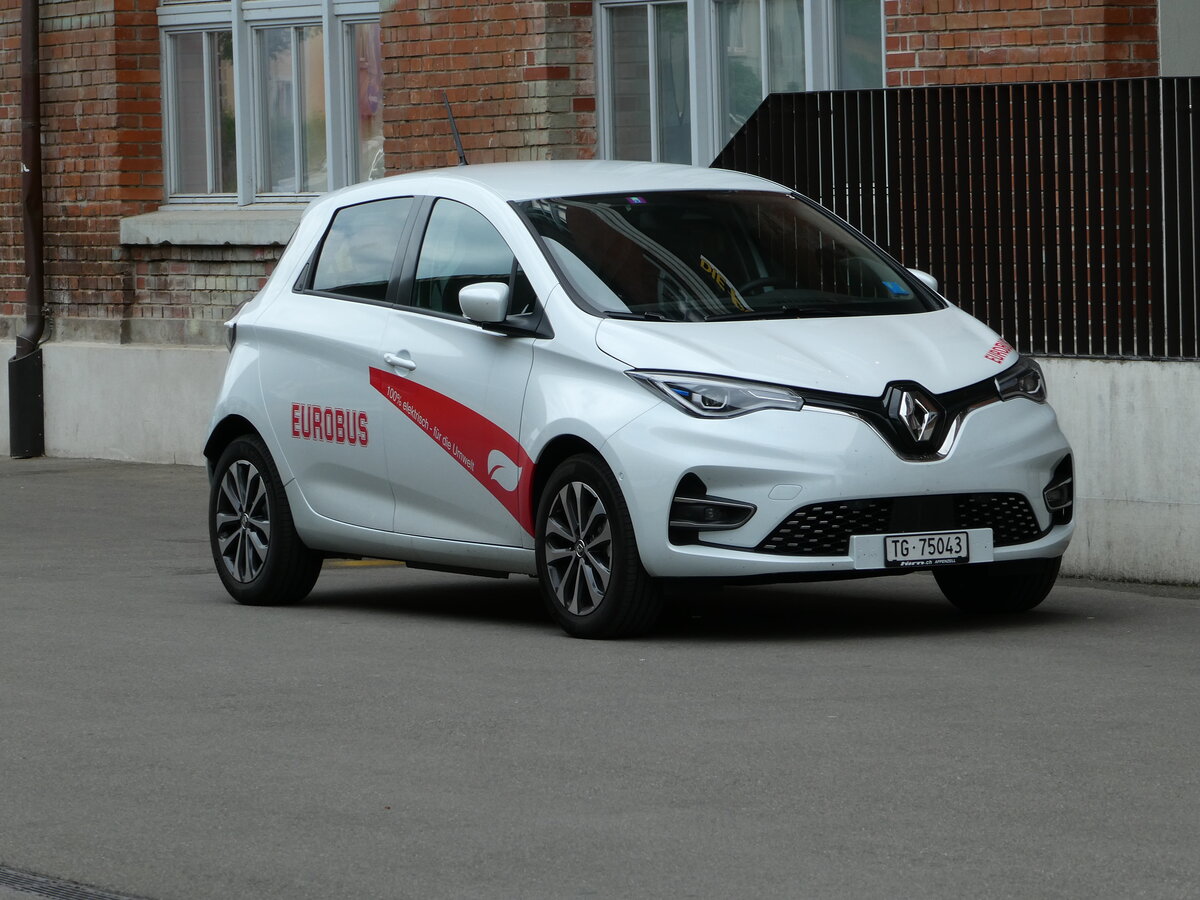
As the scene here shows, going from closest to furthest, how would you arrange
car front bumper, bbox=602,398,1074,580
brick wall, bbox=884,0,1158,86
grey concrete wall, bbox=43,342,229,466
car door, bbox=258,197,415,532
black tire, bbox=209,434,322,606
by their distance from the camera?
car front bumper, bbox=602,398,1074,580 < car door, bbox=258,197,415,532 < black tire, bbox=209,434,322,606 < brick wall, bbox=884,0,1158,86 < grey concrete wall, bbox=43,342,229,466

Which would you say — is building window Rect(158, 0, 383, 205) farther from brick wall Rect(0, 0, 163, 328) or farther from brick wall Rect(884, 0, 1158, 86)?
brick wall Rect(884, 0, 1158, 86)

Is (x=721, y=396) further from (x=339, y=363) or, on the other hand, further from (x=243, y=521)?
(x=243, y=521)

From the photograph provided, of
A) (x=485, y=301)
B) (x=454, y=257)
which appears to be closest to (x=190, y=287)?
(x=454, y=257)

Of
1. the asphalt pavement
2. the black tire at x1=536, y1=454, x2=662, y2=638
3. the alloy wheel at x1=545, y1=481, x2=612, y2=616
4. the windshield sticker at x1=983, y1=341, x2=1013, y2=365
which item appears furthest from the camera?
the windshield sticker at x1=983, y1=341, x2=1013, y2=365

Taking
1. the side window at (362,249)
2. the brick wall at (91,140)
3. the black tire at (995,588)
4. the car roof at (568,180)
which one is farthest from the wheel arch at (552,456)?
the brick wall at (91,140)

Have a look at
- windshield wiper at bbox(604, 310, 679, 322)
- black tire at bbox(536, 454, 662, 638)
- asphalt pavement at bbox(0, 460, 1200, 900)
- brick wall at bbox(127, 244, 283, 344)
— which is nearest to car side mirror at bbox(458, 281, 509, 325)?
windshield wiper at bbox(604, 310, 679, 322)

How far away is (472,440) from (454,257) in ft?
2.75

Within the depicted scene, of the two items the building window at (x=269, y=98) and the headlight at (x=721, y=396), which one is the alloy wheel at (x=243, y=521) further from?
the building window at (x=269, y=98)

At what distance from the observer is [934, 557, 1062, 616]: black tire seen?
967 cm

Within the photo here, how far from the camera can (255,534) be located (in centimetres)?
1086

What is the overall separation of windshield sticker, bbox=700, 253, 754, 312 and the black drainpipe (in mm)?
11336

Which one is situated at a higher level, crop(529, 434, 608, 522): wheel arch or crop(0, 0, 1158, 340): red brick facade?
crop(0, 0, 1158, 340): red brick facade

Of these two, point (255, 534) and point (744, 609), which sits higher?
point (255, 534)

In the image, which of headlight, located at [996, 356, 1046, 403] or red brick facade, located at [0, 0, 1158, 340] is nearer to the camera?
headlight, located at [996, 356, 1046, 403]
